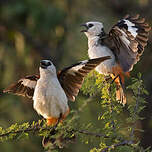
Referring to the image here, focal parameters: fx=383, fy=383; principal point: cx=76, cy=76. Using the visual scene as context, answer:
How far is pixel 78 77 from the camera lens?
317cm

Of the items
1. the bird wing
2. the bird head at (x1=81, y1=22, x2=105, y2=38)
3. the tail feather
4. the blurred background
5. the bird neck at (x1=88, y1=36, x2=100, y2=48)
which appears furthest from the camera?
the blurred background

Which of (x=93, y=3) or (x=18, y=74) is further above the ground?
(x=93, y=3)

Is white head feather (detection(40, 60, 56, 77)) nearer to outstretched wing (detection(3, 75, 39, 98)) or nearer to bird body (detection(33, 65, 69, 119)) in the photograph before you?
bird body (detection(33, 65, 69, 119))

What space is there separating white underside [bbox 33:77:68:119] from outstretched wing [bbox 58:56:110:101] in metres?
0.14

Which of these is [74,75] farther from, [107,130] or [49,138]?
[107,130]

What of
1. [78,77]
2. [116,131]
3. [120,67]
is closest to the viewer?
[116,131]

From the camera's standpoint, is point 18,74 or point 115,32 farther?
point 18,74

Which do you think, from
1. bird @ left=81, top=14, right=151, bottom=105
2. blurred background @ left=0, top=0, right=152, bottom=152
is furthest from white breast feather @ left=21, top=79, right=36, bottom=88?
blurred background @ left=0, top=0, right=152, bottom=152

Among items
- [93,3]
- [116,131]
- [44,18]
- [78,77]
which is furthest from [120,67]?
[93,3]

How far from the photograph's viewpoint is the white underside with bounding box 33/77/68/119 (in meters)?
3.09

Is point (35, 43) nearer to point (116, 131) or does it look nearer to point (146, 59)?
point (146, 59)

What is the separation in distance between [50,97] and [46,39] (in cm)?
566

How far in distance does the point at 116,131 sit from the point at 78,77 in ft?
2.64

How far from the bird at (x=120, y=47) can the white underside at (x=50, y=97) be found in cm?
62
